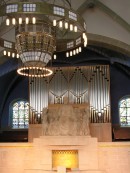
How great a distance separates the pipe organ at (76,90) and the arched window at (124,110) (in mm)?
3857

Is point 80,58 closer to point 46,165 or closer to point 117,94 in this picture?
point 117,94

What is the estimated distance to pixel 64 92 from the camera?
1639 cm

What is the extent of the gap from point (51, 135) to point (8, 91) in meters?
6.11

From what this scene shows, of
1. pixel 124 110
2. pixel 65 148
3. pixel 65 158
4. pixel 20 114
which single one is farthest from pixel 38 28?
pixel 20 114

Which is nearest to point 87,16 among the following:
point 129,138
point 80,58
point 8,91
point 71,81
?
point 71,81

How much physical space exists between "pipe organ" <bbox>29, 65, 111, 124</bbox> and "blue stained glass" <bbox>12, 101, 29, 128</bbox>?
4.06m

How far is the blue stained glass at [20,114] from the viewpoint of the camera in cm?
2028

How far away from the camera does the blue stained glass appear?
20.3 metres

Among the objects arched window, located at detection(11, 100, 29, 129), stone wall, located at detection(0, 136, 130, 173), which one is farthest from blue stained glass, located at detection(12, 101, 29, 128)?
stone wall, located at detection(0, 136, 130, 173)

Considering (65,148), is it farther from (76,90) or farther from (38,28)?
(38,28)

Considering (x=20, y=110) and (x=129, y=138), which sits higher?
(x=20, y=110)

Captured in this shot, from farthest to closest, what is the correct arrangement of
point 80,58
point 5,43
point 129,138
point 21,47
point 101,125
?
point 80,58
point 129,138
point 101,125
point 5,43
point 21,47

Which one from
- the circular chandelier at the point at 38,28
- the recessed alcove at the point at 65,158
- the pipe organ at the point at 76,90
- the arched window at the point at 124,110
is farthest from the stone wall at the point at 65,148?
the circular chandelier at the point at 38,28

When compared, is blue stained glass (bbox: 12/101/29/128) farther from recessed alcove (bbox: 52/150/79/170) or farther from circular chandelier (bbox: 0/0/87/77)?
circular chandelier (bbox: 0/0/87/77)
